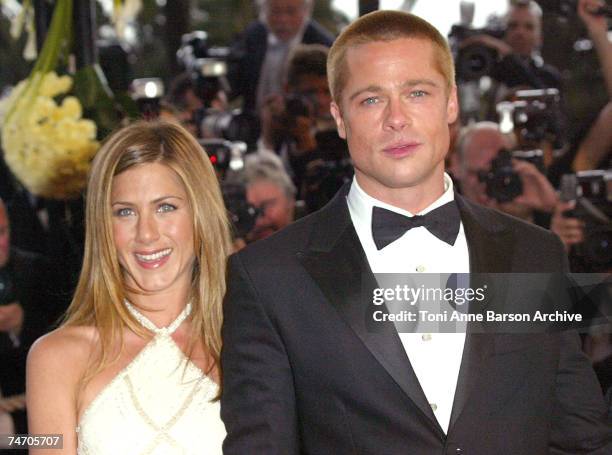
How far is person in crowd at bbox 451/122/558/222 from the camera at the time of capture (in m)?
3.06

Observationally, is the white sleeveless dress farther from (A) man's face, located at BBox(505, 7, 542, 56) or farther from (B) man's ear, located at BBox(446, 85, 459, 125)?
(A) man's face, located at BBox(505, 7, 542, 56)

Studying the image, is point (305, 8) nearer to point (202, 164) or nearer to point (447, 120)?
point (202, 164)

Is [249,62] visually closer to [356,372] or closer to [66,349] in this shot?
[66,349]

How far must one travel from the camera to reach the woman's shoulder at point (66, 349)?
77.0 inches

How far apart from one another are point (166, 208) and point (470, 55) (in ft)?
5.05

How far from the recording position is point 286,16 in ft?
11.0

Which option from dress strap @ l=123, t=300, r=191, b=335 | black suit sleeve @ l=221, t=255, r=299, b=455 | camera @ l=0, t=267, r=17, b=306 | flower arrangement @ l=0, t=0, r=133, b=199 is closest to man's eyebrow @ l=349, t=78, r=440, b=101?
black suit sleeve @ l=221, t=255, r=299, b=455

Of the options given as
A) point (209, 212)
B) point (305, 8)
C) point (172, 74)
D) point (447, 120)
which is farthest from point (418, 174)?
point (172, 74)

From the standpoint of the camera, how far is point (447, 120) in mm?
1726

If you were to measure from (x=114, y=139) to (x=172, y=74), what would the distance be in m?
1.65

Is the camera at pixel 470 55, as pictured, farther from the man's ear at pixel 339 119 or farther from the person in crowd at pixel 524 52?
the man's ear at pixel 339 119

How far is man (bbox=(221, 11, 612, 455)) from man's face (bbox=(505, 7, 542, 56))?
154cm

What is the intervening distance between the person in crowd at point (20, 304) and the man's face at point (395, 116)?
185cm

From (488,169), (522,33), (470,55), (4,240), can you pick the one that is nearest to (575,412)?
(488,169)
